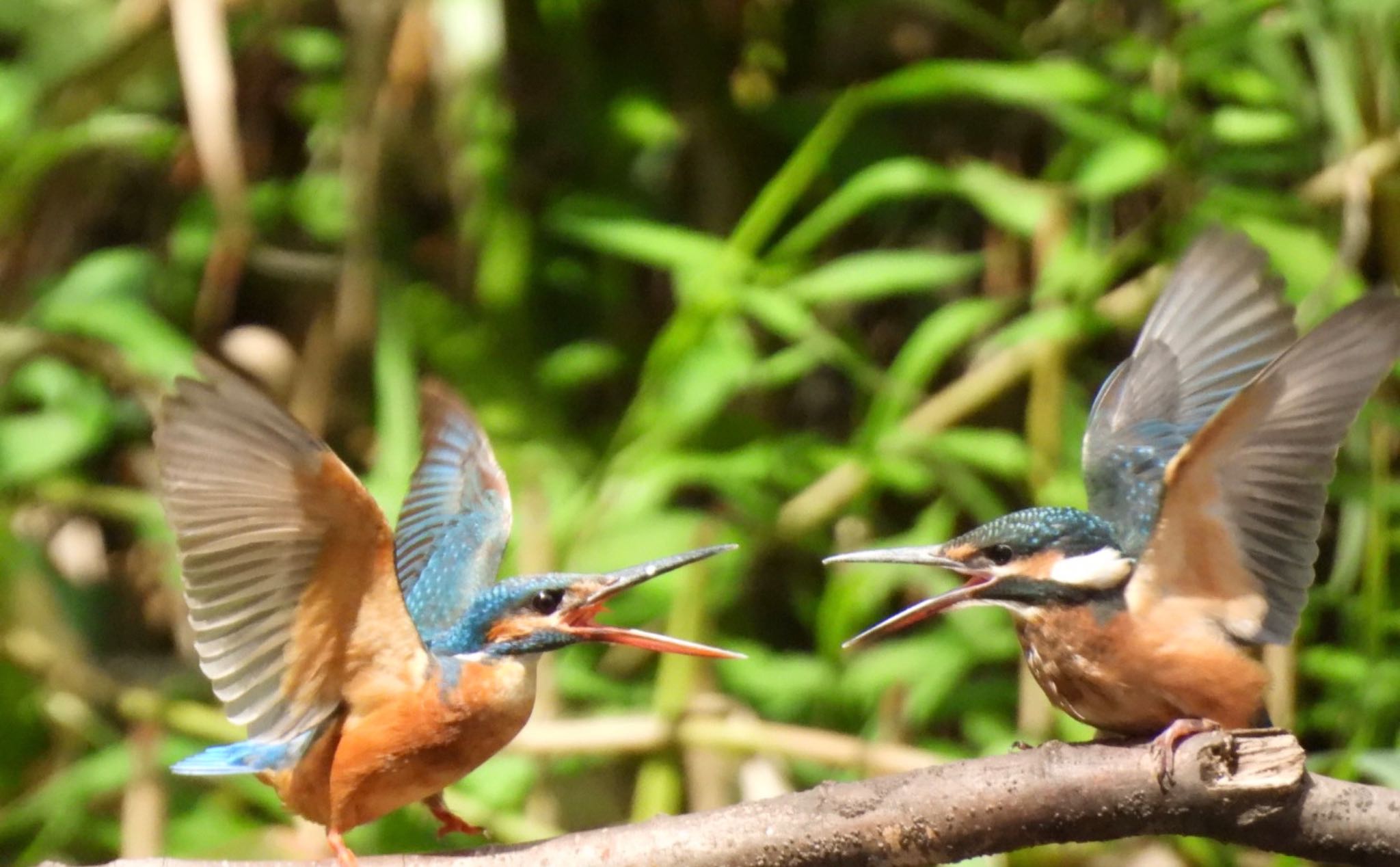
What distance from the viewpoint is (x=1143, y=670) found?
1.90 meters

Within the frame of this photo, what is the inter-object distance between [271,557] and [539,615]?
304mm

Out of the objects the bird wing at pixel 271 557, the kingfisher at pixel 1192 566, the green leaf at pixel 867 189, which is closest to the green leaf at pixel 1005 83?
the green leaf at pixel 867 189

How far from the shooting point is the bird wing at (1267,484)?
1.79 meters

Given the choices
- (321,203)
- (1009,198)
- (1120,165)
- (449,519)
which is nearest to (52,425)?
(321,203)

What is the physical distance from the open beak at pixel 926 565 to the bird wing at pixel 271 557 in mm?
490

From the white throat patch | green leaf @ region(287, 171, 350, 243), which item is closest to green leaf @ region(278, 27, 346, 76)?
green leaf @ region(287, 171, 350, 243)

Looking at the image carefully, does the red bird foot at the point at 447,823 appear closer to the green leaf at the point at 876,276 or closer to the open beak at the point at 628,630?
the open beak at the point at 628,630

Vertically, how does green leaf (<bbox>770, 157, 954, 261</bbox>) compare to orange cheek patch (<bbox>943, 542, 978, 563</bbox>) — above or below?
above

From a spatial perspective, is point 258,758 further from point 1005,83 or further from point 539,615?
point 1005,83

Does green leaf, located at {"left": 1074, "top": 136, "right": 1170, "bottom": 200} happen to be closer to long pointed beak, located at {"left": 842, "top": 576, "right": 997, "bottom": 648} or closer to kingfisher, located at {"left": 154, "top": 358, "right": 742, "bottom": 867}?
long pointed beak, located at {"left": 842, "top": 576, "right": 997, "bottom": 648}

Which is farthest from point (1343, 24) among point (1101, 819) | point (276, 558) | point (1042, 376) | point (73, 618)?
point (73, 618)

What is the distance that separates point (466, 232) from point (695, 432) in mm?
716

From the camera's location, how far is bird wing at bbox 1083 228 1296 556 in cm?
224

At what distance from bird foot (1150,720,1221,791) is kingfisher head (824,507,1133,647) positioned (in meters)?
0.17
